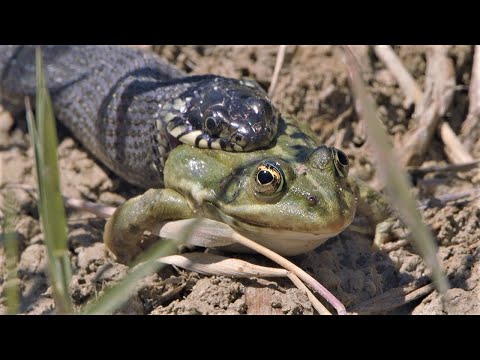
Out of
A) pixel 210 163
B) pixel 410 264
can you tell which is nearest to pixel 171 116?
pixel 210 163

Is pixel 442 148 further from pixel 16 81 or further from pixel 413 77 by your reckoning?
pixel 16 81

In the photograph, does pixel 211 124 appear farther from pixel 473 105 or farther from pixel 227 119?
pixel 473 105

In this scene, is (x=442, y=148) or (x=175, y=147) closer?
(x=175, y=147)

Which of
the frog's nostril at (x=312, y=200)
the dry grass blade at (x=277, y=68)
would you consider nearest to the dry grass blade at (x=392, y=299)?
the frog's nostril at (x=312, y=200)

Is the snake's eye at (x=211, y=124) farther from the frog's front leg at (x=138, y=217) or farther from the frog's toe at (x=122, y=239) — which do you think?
the frog's toe at (x=122, y=239)

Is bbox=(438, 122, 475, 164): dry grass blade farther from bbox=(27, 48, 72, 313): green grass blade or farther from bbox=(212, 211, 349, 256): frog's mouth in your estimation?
bbox=(27, 48, 72, 313): green grass blade

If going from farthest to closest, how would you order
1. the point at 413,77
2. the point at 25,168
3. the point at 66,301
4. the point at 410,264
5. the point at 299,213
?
the point at 413,77, the point at 25,168, the point at 410,264, the point at 299,213, the point at 66,301

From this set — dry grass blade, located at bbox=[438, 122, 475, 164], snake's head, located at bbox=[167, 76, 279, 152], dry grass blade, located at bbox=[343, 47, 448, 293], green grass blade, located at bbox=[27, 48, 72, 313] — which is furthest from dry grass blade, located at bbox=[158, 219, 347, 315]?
dry grass blade, located at bbox=[438, 122, 475, 164]
